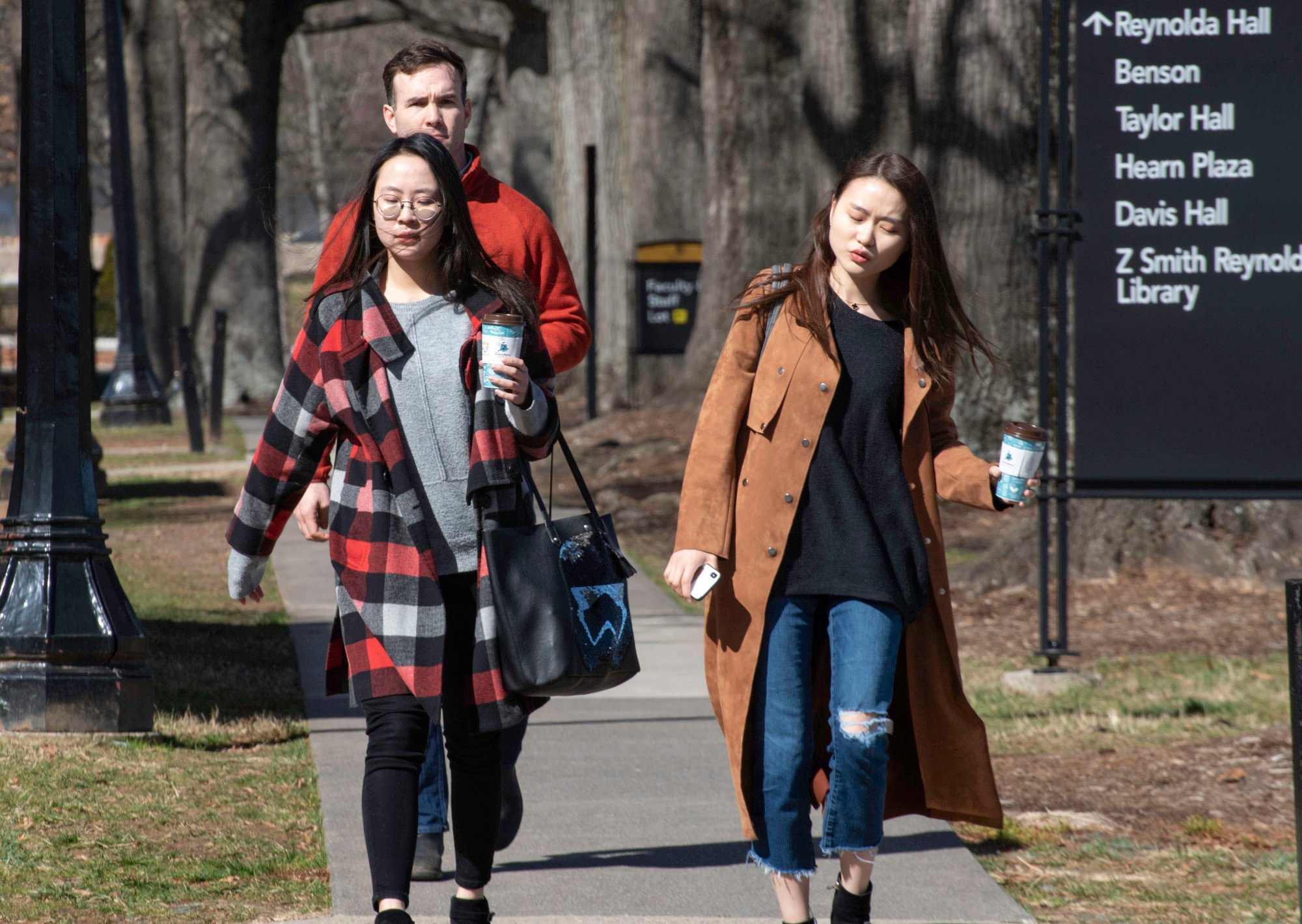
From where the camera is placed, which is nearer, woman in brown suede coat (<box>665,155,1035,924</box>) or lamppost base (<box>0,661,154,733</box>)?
woman in brown suede coat (<box>665,155,1035,924</box>)

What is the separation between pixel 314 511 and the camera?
3.79 meters

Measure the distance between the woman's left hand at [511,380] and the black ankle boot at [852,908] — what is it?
1262 mm

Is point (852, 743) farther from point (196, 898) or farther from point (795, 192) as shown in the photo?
point (795, 192)

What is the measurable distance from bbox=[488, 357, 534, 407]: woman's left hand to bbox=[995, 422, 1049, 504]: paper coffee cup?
964 mm

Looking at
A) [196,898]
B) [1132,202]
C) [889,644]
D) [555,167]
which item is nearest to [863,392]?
[889,644]

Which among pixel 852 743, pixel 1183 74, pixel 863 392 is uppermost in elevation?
pixel 1183 74

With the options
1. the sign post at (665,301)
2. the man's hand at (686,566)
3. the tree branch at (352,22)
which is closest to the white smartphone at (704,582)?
the man's hand at (686,566)

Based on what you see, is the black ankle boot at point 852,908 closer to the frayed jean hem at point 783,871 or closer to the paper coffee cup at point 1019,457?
the frayed jean hem at point 783,871

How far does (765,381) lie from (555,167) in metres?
18.3

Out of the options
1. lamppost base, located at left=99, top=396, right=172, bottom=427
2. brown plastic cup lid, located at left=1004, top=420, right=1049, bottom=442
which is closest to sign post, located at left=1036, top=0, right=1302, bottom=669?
brown plastic cup lid, located at left=1004, top=420, right=1049, bottom=442

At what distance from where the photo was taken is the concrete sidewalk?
4.22 meters

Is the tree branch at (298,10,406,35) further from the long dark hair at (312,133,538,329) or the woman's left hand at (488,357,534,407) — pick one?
the woman's left hand at (488,357,534,407)

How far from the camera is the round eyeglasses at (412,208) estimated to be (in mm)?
3705

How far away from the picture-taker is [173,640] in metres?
7.76
